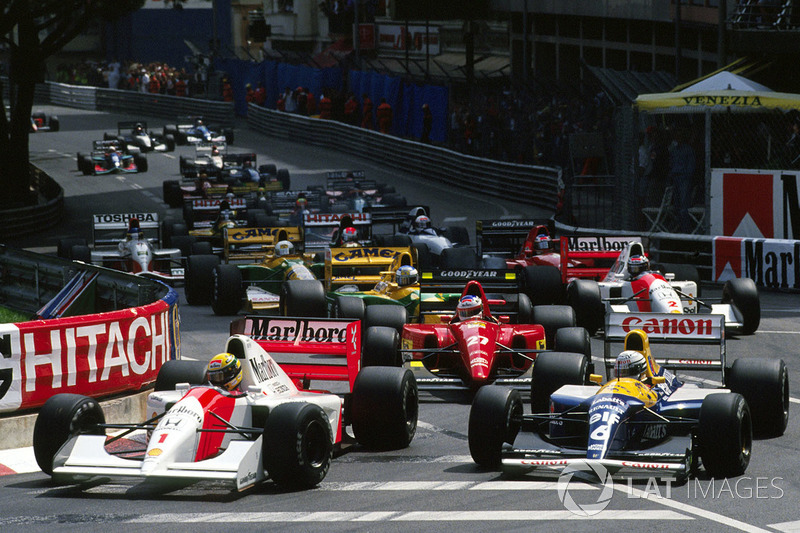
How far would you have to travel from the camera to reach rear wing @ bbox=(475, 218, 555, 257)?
76.4ft

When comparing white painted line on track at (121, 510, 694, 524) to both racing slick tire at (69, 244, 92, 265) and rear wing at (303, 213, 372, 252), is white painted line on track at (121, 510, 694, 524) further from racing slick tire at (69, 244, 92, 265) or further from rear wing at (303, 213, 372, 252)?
racing slick tire at (69, 244, 92, 265)

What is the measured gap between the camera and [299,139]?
50.8m

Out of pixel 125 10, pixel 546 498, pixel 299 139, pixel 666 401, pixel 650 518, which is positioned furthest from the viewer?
pixel 299 139

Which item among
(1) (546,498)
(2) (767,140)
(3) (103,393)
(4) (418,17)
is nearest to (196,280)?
(3) (103,393)

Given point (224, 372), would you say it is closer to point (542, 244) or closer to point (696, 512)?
point (696, 512)

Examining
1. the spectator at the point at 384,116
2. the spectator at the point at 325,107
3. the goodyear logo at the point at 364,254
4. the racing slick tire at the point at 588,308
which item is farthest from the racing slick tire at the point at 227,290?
the spectator at the point at 325,107

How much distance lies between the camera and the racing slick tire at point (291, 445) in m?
9.76

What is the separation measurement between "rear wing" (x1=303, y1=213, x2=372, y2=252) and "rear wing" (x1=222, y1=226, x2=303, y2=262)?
26.2 inches

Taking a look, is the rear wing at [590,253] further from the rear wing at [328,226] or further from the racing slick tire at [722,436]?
the racing slick tire at [722,436]

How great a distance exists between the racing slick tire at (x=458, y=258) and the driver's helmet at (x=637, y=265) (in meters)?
4.67

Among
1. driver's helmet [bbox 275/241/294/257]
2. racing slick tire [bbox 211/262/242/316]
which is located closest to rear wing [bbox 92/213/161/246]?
driver's helmet [bbox 275/241/294/257]

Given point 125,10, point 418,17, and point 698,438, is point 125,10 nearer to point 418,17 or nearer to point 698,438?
point 418,17

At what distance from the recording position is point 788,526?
8.84 m

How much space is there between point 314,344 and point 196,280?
369 inches
